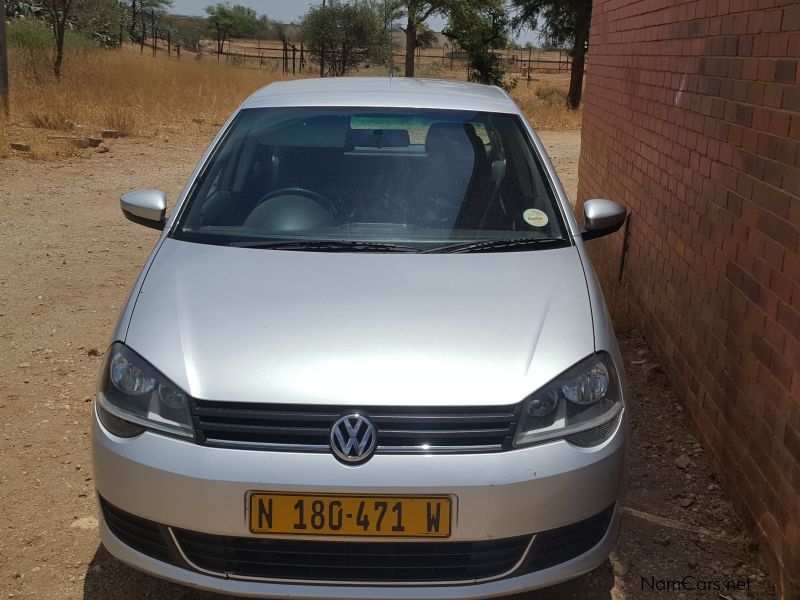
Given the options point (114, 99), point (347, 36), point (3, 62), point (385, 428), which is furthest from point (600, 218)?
point (347, 36)

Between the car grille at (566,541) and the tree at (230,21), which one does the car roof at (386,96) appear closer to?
the car grille at (566,541)

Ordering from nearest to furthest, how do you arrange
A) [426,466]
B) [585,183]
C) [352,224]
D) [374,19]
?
[426,466] → [352,224] → [585,183] → [374,19]

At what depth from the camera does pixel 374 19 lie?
42844mm

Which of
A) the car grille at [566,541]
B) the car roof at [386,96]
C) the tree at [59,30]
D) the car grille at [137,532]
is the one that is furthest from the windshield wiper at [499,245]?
the tree at [59,30]

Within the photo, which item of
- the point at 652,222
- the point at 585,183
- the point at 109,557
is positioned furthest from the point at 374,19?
the point at 109,557

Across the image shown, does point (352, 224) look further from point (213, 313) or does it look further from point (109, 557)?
point (109, 557)

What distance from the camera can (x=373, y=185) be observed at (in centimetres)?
362

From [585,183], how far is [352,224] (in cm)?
570

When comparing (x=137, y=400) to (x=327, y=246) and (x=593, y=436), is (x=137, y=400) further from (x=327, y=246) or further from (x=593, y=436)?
(x=593, y=436)

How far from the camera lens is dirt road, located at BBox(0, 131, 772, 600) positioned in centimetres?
302

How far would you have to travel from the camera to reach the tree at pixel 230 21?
74562 millimetres

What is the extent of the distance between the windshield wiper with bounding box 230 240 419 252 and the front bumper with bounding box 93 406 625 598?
3.24 ft

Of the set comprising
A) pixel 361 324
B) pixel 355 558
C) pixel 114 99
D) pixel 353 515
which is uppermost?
pixel 361 324

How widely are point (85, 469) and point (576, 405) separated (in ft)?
7.16
